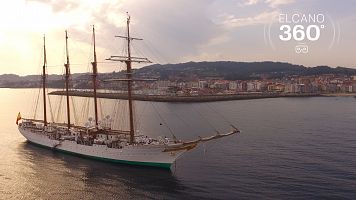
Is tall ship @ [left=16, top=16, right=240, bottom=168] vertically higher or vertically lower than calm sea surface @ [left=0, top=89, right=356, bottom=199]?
higher

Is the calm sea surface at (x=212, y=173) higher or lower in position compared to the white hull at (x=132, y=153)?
lower

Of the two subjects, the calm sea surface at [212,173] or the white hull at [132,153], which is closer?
the calm sea surface at [212,173]

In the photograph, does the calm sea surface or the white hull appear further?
the white hull

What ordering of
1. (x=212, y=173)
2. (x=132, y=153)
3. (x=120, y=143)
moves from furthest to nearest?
(x=120, y=143) → (x=132, y=153) → (x=212, y=173)

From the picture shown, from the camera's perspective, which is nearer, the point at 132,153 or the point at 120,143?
the point at 132,153

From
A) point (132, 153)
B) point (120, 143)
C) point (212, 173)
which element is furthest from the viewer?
point (120, 143)

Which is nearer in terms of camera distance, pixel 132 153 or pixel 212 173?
pixel 212 173

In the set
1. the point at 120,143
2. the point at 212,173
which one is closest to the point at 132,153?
the point at 120,143

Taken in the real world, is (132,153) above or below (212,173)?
above

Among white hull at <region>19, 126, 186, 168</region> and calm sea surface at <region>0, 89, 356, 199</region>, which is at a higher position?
white hull at <region>19, 126, 186, 168</region>

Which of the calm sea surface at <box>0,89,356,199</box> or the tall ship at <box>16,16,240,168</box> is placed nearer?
the calm sea surface at <box>0,89,356,199</box>

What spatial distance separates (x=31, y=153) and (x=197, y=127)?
25625mm

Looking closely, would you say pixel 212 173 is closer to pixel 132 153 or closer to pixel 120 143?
pixel 132 153

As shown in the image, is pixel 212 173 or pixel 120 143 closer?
pixel 212 173
